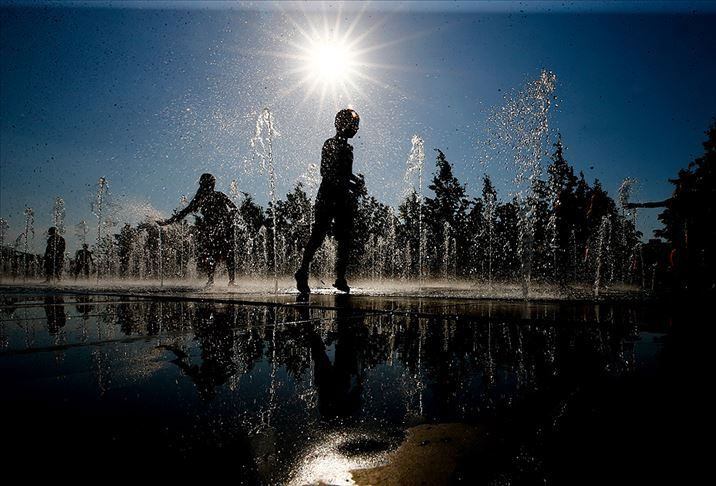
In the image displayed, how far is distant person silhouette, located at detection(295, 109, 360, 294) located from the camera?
524 centimetres

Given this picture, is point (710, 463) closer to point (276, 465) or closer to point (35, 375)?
point (276, 465)

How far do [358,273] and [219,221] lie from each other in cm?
1608

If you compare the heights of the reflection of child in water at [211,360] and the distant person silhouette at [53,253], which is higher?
the distant person silhouette at [53,253]

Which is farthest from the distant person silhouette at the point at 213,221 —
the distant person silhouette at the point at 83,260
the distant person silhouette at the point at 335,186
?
the distant person silhouette at the point at 83,260

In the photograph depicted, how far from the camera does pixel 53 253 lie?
14.2 metres

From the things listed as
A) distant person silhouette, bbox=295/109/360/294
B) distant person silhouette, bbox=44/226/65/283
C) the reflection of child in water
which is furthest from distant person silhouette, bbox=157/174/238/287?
distant person silhouette, bbox=44/226/65/283

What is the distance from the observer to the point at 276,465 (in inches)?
28.9

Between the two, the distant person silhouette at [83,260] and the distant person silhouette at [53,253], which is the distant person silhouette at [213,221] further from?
the distant person silhouette at [83,260]

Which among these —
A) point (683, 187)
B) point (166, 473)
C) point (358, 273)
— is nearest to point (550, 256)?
point (358, 273)

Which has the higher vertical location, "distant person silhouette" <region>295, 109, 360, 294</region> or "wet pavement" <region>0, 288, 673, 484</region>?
"distant person silhouette" <region>295, 109, 360, 294</region>

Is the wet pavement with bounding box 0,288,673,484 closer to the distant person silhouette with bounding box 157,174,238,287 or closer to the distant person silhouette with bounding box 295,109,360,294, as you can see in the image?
the distant person silhouette with bounding box 295,109,360,294

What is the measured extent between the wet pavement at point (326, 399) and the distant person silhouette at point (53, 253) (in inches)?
610

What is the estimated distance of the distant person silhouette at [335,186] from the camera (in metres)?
5.24

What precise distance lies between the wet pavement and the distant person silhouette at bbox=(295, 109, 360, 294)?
3129 millimetres
